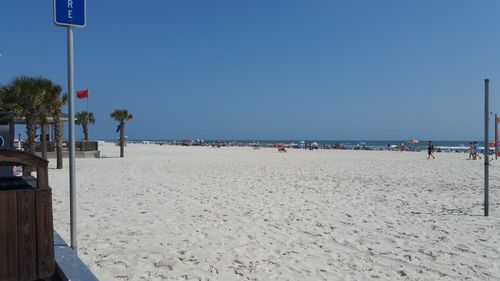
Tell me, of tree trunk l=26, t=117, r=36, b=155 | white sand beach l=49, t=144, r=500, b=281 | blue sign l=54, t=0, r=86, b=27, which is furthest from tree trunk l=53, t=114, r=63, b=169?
blue sign l=54, t=0, r=86, b=27

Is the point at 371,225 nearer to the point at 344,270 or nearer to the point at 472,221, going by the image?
the point at 472,221

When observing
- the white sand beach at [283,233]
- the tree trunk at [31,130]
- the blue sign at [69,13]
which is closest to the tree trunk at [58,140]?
the tree trunk at [31,130]

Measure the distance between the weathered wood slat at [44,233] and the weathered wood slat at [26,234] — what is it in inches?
1.2

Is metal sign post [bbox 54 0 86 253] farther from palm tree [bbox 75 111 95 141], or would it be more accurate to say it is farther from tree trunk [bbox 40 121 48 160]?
palm tree [bbox 75 111 95 141]

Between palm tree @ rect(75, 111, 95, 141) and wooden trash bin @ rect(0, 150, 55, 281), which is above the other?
palm tree @ rect(75, 111, 95, 141)

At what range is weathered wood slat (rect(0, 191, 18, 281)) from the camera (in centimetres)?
267

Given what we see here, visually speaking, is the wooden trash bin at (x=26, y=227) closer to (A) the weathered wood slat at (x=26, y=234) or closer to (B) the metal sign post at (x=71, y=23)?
(A) the weathered wood slat at (x=26, y=234)

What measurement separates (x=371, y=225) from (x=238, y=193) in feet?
13.5

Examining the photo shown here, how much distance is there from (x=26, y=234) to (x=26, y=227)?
0.05 meters

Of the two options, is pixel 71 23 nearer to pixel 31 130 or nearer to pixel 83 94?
pixel 31 130

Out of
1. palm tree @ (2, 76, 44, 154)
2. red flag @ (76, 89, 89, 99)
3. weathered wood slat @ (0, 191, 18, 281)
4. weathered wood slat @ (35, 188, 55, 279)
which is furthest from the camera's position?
red flag @ (76, 89, 89, 99)

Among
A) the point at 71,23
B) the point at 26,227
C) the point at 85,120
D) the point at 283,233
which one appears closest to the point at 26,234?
the point at 26,227

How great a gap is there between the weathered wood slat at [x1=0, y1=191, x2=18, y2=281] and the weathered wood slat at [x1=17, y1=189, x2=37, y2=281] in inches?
1.2

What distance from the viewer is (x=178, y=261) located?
4.57m
